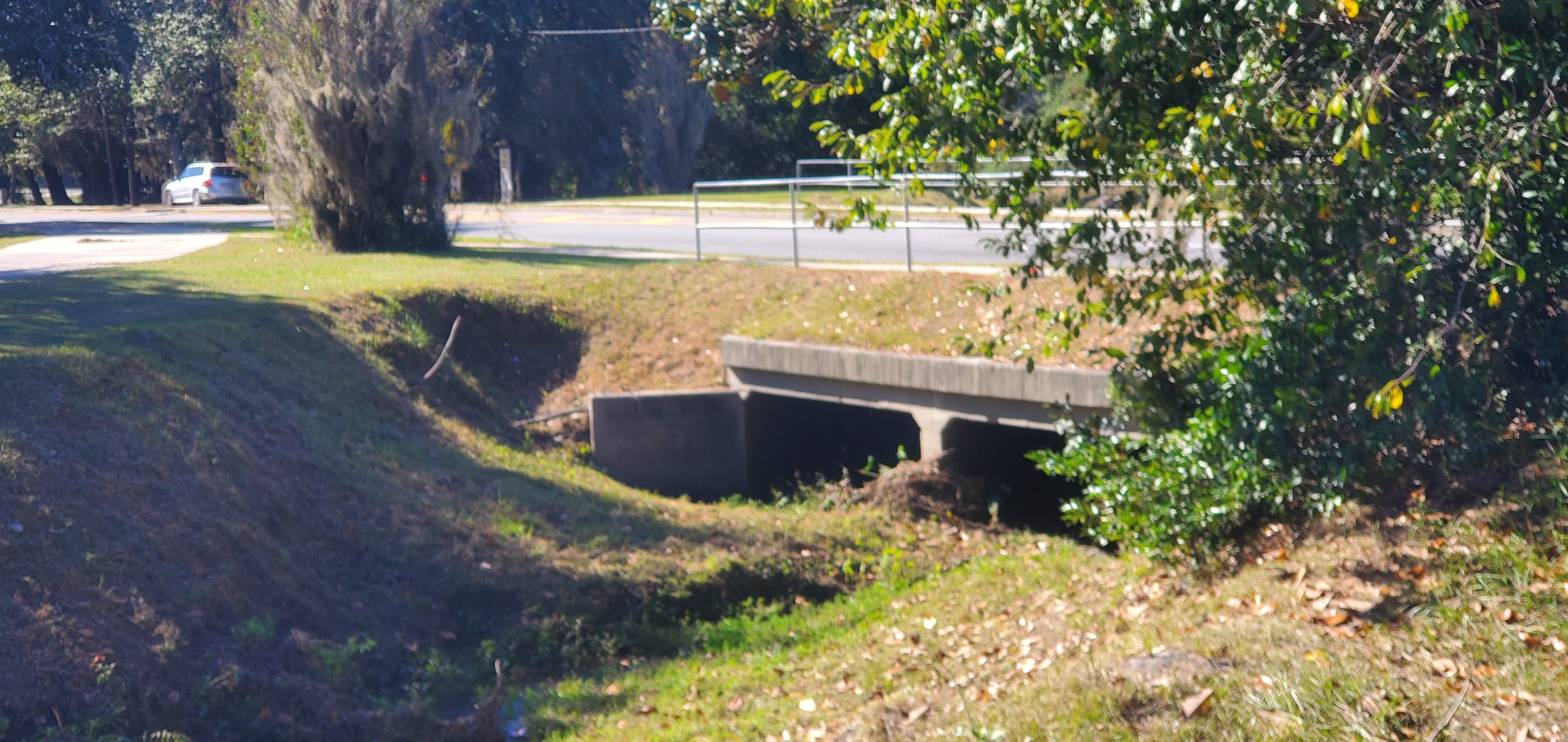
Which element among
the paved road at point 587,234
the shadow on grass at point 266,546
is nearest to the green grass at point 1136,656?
the shadow on grass at point 266,546

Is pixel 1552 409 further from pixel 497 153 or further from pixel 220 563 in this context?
pixel 497 153

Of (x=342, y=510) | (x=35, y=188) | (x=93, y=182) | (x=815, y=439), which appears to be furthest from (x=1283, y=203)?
(x=35, y=188)

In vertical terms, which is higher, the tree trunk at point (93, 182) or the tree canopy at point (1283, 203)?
the tree trunk at point (93, 182)

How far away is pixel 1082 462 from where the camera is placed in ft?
24.3

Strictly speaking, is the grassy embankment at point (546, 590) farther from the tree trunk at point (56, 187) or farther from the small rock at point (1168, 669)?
the tree trunk at point (56, 187)

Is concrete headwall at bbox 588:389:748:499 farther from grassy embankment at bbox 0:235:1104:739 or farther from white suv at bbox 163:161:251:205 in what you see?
white suv at bbox 163:161:251:205

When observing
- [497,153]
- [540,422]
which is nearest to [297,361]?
[540,422]

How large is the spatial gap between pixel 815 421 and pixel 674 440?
1839 millimetres

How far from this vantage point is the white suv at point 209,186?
3575 cm

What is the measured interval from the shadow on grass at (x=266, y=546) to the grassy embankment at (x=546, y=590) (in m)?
0.02

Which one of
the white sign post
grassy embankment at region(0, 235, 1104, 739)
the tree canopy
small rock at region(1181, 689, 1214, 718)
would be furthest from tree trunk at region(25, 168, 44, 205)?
small rock at region(1181, 689, 1214, 718)

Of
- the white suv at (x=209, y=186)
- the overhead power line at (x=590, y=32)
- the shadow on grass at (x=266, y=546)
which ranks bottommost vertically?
the shadow on grass at (x=266, y=546)

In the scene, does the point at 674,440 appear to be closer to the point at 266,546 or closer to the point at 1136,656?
the point at 266,546

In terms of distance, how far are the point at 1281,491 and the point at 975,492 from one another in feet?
14.9
